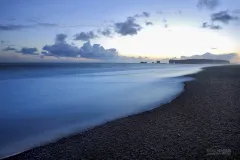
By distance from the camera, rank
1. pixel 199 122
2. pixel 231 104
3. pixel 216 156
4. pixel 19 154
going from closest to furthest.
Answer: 1. pixel 216 156
2. pixel 19 154
3. pixel 199 122
4. pixel 231 104

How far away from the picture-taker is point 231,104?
41.4 feet

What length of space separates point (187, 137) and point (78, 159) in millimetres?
3542

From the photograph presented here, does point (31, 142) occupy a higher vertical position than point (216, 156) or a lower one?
lower

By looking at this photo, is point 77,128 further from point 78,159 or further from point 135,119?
point 78,159

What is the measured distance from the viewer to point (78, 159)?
618 centimetres

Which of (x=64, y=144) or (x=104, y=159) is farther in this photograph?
(x=64, y=144)

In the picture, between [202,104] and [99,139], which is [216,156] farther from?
[202,104]

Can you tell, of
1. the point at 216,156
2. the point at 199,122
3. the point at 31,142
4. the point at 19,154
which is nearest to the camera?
the point at 216,156

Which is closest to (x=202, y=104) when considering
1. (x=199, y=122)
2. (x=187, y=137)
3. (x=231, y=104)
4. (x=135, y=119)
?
(x=231, y=104)

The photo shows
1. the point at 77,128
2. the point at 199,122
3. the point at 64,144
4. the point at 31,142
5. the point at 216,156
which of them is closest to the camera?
the point at 216,156

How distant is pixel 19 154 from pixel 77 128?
321cm

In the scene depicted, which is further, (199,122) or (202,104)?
(202,104)

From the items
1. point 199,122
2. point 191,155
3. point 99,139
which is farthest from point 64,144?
point 199,122

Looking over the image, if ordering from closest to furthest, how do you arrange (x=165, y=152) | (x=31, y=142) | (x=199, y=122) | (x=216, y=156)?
(x=216, y=156)
(x=165, y=152)
(x=31, y=142)
(x=199, y=122)
